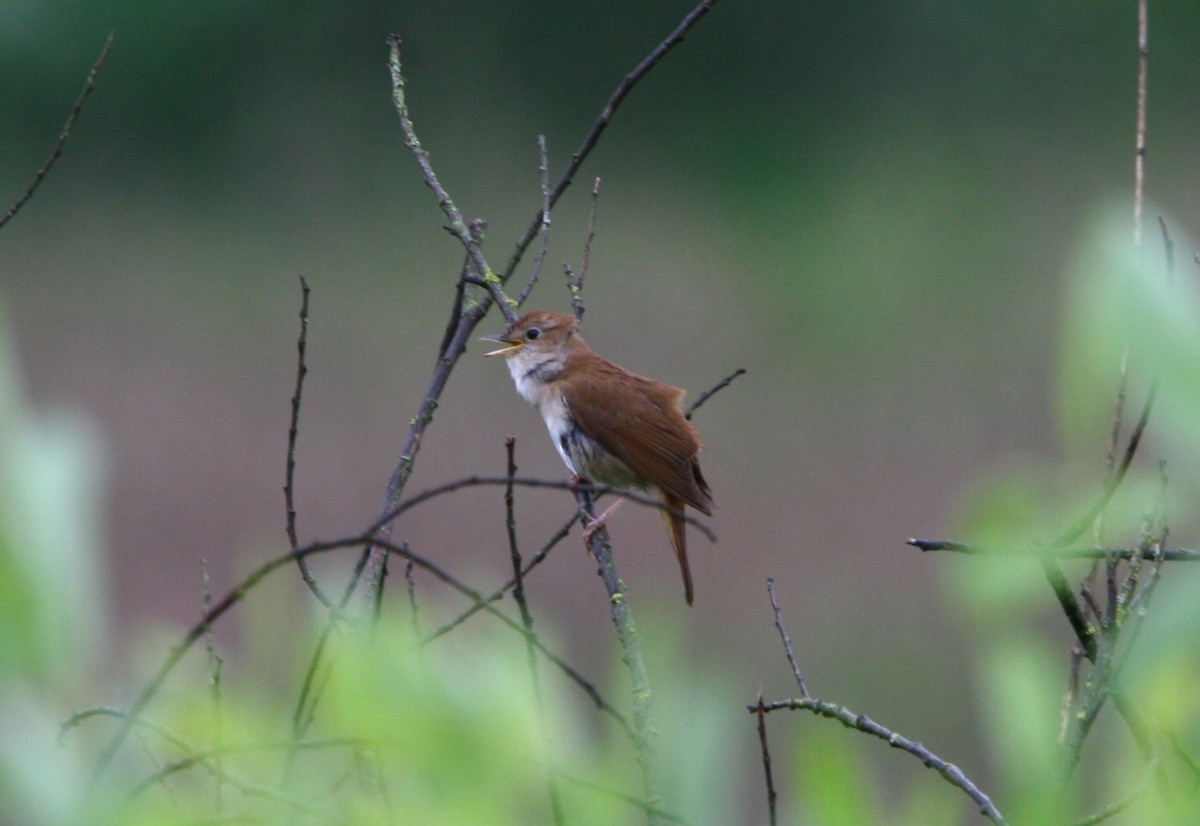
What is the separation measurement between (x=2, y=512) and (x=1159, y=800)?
52 centimetres

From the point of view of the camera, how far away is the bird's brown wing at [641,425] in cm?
346

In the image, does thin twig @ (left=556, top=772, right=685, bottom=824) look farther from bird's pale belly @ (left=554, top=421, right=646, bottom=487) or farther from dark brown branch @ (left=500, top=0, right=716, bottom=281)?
bird's pale belly @ (left=554, top=421, right=646, bottom=487)

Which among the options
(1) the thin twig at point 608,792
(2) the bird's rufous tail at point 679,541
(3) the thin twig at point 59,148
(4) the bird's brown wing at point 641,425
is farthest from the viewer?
(4) the bird's brown wing at point 641,425

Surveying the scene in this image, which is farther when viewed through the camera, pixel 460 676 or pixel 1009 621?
pixel 1009 621

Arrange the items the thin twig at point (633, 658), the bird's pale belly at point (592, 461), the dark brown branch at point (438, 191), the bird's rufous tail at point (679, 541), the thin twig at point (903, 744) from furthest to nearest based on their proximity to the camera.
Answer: the bird's pale belly at point (592, 461)
the bird's rufous tail at point (679, 541)
the dark brown branch at point (438, 191)
the thin twig at point (903, 744)
the thin twig at point (633, 658)

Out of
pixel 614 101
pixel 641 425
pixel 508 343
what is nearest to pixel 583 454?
pixel 641 425

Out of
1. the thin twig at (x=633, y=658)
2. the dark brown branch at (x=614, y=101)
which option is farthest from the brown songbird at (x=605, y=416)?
the dark brown branch at (x=614, y=101)

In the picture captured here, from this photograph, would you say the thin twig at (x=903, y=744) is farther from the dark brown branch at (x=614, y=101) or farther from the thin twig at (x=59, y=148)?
the thin twig at (x=59, y=148)

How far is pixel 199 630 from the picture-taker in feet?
2.53

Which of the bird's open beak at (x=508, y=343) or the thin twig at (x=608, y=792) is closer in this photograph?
the thin twig at (x=608, y=792)

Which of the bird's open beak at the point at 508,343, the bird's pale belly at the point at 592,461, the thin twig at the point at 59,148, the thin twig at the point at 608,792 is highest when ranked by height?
the bird's open beak at the point at 508,343

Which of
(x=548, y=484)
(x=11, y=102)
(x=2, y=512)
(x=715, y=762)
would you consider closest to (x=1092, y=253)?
(x=715, y=762)

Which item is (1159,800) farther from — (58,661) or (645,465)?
(645,465)

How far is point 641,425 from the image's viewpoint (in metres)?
3.54
